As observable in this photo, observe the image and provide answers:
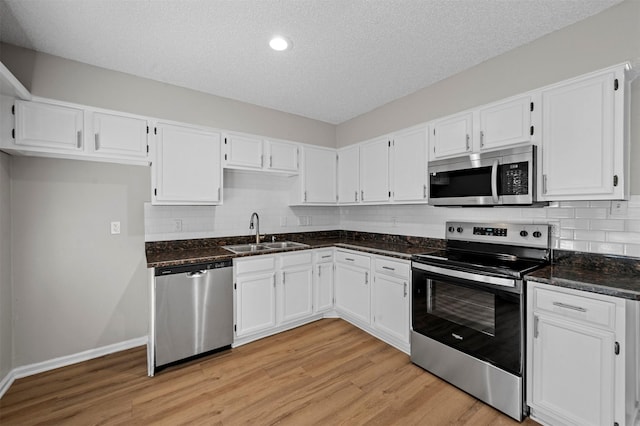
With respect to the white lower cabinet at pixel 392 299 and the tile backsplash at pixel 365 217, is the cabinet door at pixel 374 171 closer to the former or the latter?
the tile backsplash at pixel 365 217

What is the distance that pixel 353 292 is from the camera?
3.27 m

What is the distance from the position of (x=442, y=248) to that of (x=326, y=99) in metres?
2.16

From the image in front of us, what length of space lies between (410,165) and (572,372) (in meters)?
2.04

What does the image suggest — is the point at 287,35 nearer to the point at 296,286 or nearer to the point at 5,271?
the point at 296,286

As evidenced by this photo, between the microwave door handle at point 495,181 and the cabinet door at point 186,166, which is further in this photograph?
the cabinet door at point 186,166

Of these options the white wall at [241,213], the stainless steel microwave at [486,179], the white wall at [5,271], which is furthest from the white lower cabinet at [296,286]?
the white wall at [5,271]

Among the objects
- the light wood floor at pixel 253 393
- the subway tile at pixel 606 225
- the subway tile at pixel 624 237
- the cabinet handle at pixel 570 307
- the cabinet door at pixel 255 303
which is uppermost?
the subway tile at pixel 606 225

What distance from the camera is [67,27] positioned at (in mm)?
2020

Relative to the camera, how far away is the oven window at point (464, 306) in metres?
2.01

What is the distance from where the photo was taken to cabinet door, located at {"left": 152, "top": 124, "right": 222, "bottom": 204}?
2.70 meters

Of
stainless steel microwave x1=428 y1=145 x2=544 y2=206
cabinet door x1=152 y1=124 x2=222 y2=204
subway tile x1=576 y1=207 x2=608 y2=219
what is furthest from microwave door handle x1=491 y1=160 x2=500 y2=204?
cabinet door x1=152 y1=124 x2=222 y2=204

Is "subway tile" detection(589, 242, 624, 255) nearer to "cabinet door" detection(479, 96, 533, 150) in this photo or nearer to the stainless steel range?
the stainless steel range

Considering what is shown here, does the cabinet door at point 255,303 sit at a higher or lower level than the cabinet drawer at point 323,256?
lower

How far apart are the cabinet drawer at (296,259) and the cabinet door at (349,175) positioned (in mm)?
976
